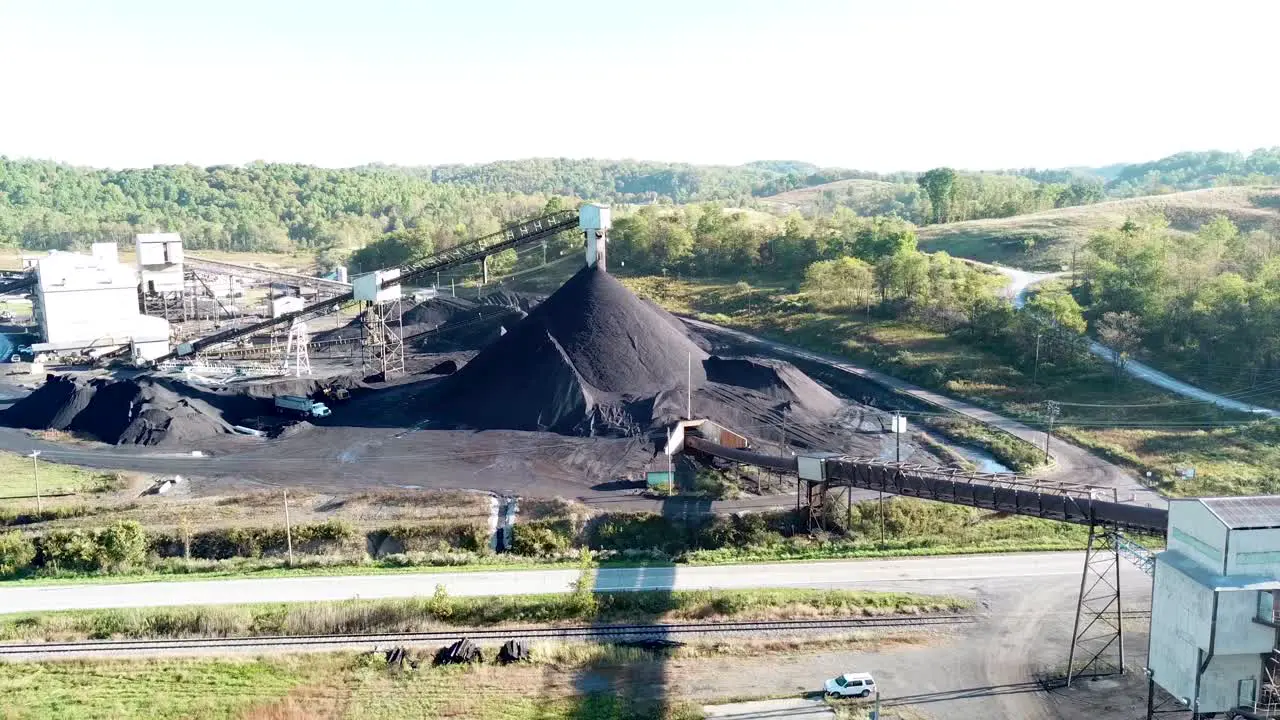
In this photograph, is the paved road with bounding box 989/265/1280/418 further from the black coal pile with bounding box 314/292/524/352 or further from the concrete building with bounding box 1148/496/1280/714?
the black coal pile with bounding box 314/292/524/352

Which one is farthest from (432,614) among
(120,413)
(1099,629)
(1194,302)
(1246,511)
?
(1194,302)

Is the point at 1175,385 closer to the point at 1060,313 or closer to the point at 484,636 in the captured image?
the point at 1060,313

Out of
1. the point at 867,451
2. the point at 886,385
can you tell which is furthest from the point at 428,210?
Answer: the point at 867,451

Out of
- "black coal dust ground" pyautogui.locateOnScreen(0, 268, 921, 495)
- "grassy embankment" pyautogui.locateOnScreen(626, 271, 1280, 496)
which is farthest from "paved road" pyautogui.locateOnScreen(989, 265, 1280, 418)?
"black coal dust ground" pyautogui.locateOnScreen(0, 268, 921, 495)

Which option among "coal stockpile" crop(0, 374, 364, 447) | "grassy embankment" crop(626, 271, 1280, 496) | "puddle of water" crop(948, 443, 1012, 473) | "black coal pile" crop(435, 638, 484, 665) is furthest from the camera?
"coal stockpile" crop(0, 374, 364, 447)

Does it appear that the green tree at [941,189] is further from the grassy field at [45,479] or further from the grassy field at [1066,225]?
the grassy field at [45,479]

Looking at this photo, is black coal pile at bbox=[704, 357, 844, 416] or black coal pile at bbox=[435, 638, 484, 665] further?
black coal pile at bbox=[704, 357, 844, 416]

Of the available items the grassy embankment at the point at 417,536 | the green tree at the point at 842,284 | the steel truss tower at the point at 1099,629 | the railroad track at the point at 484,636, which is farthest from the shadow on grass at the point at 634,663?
the green tree at the point at 842,284
